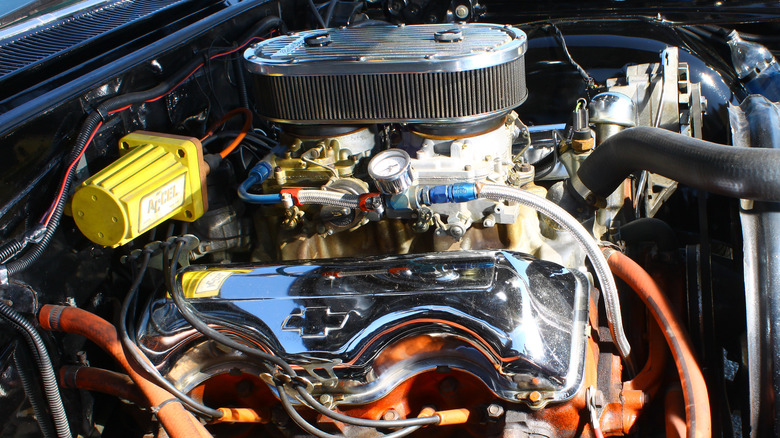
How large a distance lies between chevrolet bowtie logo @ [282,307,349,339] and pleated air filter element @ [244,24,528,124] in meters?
0.48

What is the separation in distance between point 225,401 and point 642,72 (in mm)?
1599

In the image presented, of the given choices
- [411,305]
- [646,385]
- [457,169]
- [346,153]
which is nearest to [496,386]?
[411,305]

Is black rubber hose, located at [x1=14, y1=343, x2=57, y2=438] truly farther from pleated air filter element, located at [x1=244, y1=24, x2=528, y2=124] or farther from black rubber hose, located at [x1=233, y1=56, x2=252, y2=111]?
black rubber hose, located at [x1=233, y1=56, x2=252, y2=111]

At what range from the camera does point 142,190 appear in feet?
4.69

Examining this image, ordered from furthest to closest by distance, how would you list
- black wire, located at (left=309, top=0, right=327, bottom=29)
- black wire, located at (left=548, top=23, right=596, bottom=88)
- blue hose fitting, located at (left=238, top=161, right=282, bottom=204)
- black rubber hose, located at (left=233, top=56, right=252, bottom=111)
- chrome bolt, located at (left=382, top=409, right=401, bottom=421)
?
black wire, located at (left=309, top=0, right=327, bottom=29)
black wire, located at (left=548, top=23, right=596, bottom=88)
black rubber hose, located at (left=233, top=56, right=252, bottom=111)
blue hose fitting, located at (left=238, top=161, right=282, bottom=204)
chrome bolt, located at (left=382, top=409, right=401, bottom=421)

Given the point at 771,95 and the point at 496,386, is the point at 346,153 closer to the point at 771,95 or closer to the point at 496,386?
the point at 496,386

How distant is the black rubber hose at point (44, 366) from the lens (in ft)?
4.37

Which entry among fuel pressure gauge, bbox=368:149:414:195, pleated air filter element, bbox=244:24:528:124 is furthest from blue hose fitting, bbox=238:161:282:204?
fuel pressure gauge, bbox=368:149:414:195

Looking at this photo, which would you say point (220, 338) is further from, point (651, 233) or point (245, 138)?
point (651, 233)

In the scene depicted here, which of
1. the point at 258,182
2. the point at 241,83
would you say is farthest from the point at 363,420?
the point at 241,83

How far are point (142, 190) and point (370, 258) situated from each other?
1.70 feet

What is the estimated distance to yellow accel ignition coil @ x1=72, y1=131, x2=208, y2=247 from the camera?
1.39 meters

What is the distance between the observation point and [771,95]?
2.29m

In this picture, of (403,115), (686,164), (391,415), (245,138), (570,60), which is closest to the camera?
(686,164)
